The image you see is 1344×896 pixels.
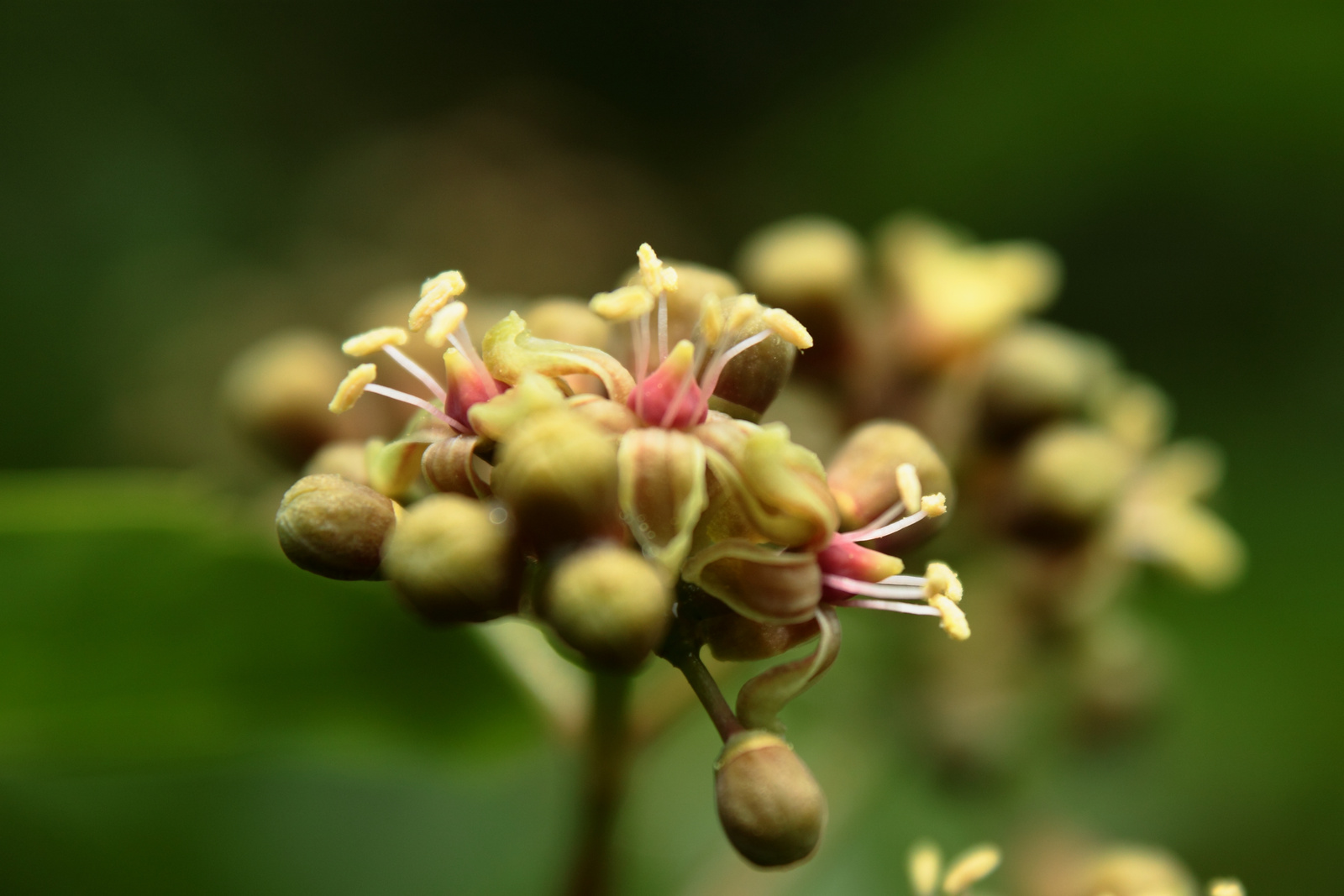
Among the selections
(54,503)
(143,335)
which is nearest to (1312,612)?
(54,503)

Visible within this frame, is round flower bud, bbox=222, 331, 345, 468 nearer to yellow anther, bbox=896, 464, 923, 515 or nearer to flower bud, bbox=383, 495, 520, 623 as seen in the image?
flower bud, bbox=383, 495, 520, 623

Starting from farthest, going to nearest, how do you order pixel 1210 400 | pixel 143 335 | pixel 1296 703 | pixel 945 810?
pixel 143 335, pixel 1210 400, pixel 1296 703, pixel 945 810

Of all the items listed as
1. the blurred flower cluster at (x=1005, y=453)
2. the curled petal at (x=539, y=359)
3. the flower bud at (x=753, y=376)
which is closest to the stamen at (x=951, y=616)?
the flower bud at (x=753, y=376)

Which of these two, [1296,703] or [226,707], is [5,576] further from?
[1296,703]

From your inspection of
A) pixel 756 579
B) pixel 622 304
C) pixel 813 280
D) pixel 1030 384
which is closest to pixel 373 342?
pixel 622 304

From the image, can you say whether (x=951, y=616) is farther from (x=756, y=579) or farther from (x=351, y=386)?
(x=351, y=386)

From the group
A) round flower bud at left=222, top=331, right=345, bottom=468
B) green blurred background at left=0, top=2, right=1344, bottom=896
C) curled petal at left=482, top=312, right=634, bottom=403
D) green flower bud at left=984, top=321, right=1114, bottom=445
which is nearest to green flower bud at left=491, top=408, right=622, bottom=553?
curled petal at left=482, top=312, right=634, bottom=403

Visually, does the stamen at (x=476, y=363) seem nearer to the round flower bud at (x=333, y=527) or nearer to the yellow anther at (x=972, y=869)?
the round flower bud at (x=333, y=527)
